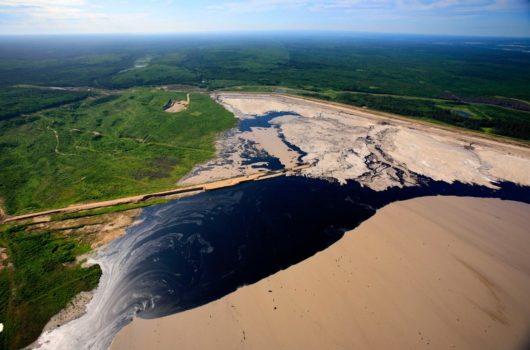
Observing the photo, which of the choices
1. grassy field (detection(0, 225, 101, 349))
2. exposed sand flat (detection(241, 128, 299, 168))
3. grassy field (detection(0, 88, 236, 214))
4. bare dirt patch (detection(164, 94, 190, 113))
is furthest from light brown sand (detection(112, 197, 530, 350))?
bare dirt patch (detection(164, 94, 190, 113))

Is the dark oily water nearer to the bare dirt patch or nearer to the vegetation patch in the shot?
the vegetation patch

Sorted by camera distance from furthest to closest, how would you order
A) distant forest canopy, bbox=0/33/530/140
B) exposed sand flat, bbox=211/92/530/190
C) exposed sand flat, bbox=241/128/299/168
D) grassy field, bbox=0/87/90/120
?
distant forest canopy, bbox=0/33/530/140
grassy field, bbox=0/87/90/120
exposed sand flat, bbox=241/128/299/168
exposed sand flat, bbox=211/92/530/190

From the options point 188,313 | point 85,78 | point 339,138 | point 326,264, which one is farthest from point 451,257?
point 85,78

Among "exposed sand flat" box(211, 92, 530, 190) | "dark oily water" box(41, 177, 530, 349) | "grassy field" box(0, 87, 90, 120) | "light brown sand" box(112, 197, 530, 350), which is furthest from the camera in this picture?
"grassy field" box(0, 87, 90, 120)

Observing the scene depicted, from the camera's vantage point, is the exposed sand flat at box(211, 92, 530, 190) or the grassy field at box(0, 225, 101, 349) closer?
the grassy field at box(0, 225, 101, 349)

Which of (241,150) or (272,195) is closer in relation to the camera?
(272,195)

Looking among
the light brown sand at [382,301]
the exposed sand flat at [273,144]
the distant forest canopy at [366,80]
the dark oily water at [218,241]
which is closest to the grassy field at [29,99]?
the distant forest canopy at [366,80]

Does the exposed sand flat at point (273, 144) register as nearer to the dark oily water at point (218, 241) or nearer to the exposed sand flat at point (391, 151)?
the exposed sand flat at point (391, 151)

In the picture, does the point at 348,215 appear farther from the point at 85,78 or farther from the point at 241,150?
the point at 85,78
